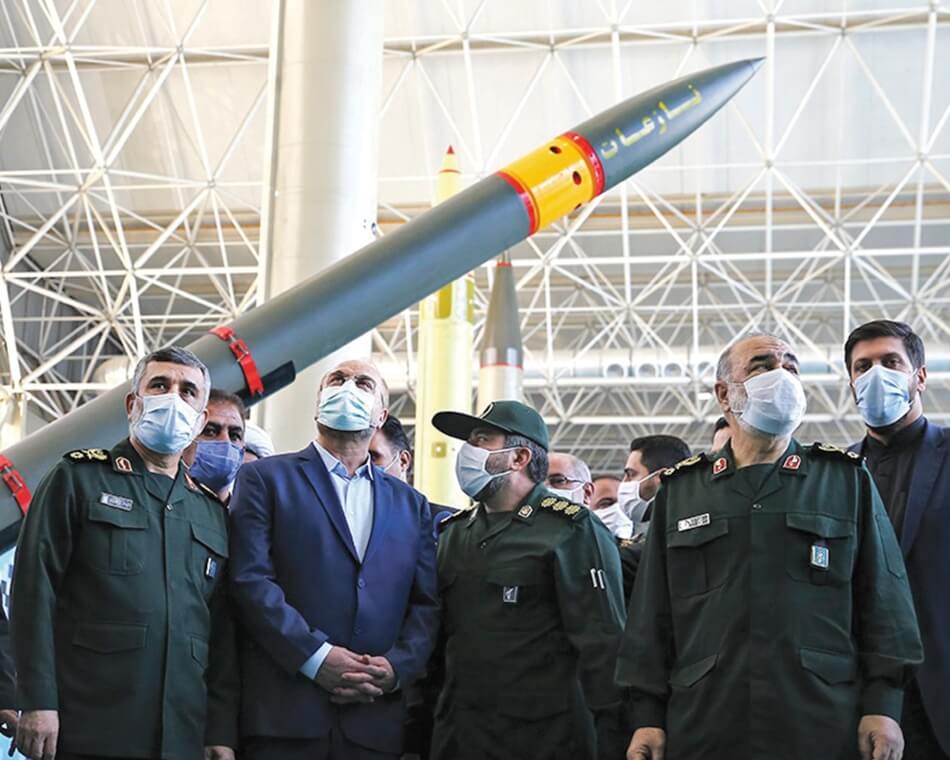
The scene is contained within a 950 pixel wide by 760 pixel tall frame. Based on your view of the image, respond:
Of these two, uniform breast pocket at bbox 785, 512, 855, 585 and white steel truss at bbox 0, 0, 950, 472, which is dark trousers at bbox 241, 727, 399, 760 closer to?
uniform breast pocket at bbox 785, 512, 855, 585

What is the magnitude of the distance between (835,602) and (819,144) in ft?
47.9

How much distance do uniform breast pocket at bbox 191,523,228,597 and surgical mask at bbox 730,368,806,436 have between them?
1.65 meters

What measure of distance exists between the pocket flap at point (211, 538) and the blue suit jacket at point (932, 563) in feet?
6.80

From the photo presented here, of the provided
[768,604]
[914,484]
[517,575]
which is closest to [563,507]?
[517,575]

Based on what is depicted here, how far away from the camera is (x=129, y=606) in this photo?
3.57 m

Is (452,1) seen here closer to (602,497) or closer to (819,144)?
(819,144)

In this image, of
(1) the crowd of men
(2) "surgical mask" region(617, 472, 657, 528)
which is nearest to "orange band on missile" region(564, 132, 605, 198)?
(2) "surgical mask" region(617, 472, 657, 528)

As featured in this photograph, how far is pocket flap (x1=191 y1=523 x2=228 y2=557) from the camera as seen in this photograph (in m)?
3.75

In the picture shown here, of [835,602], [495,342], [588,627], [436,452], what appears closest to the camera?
[835,602]

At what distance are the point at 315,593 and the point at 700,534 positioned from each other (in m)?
1.20

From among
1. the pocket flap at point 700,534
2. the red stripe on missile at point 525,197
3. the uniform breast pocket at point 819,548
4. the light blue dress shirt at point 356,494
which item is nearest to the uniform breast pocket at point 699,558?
the pocket flap at point 700,534

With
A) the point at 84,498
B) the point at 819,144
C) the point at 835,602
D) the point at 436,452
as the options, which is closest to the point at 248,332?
the point at 84,498

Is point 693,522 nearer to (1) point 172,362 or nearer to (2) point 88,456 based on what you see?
(1) point 172,362

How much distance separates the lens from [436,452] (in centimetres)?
1162
